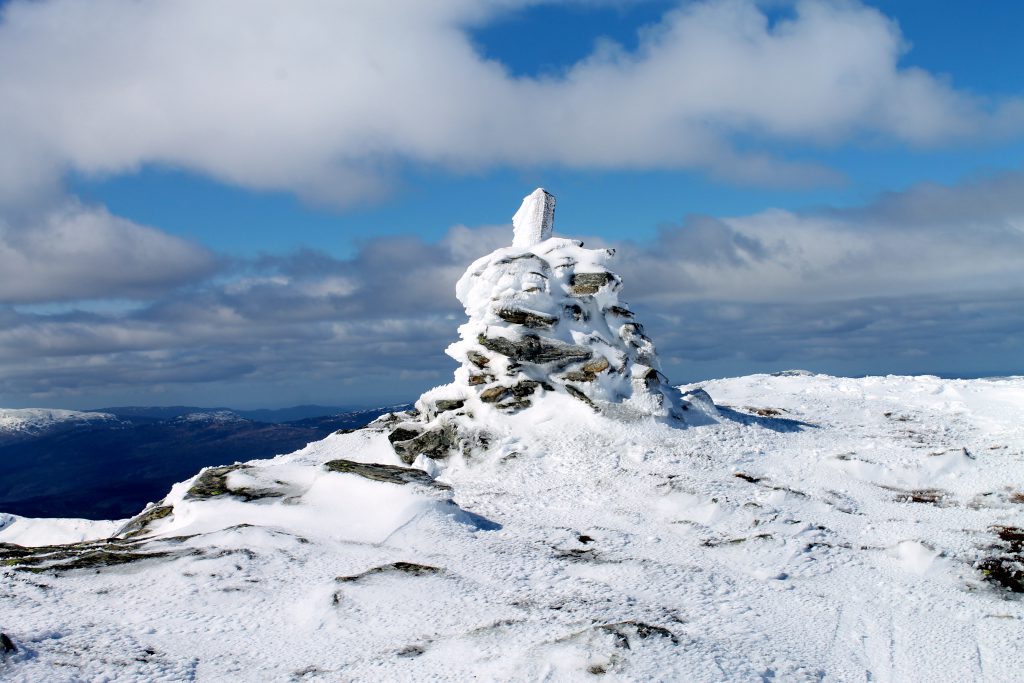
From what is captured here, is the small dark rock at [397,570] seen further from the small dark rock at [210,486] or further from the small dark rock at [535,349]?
the small dark rock at [535,349]

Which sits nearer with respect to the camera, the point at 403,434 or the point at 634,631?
the point at 634,631

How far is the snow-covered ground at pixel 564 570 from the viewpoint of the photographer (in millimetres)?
14305

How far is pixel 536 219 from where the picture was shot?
4088 centimetres

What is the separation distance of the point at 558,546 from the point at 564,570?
205 centimetres

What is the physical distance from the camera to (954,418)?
1570 inches

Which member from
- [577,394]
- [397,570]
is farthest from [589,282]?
[397,570]

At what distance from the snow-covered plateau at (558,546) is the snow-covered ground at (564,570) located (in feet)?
0.29

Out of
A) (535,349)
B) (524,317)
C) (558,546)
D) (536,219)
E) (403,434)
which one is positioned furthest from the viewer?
(536,219)

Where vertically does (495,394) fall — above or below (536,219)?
below

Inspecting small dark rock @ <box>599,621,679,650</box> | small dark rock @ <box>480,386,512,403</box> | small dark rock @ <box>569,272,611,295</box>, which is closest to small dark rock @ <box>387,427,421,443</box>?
small dark rock @ <box>480,386,512,403</box>

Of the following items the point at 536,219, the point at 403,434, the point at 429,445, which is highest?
the point at 536,219

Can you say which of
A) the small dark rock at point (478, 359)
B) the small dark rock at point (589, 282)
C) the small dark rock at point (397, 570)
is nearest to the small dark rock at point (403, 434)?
the small dark rock at point (478, 359)

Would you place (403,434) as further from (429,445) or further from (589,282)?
(589,282)

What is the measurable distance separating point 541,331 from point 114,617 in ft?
77.9
